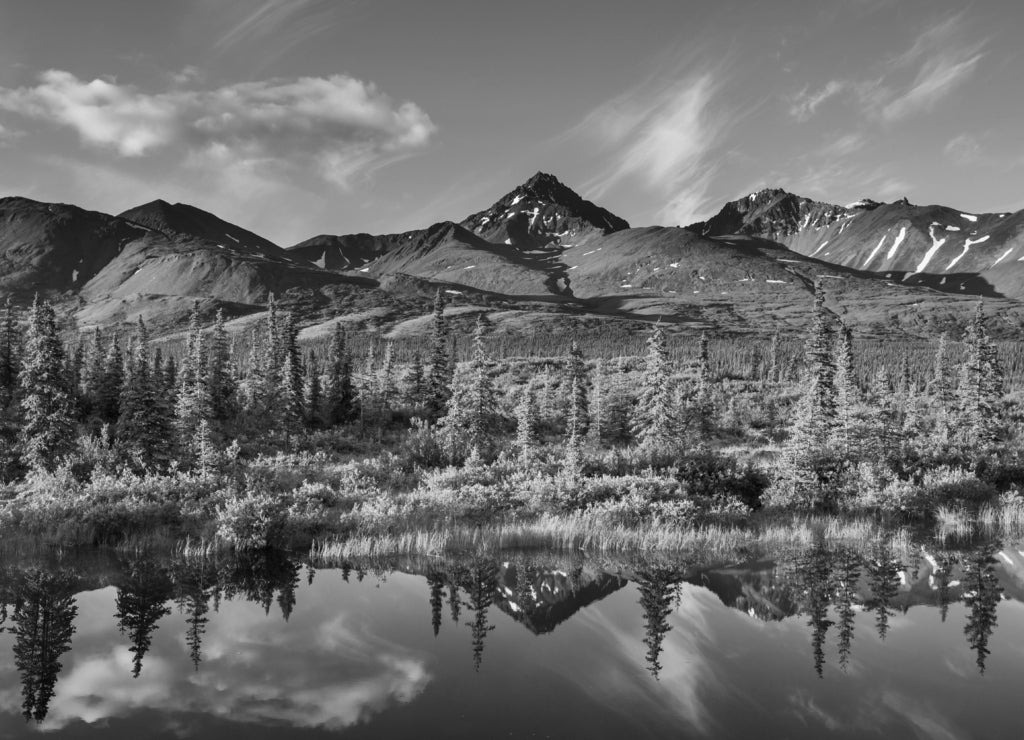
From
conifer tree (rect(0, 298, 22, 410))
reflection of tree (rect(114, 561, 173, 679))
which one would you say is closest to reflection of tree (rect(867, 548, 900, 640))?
reflection of tree (rect(114, 561, 173, 679))

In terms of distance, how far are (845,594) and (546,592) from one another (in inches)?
336

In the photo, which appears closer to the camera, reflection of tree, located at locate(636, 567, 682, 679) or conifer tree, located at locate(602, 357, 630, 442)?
reflection of tree, located at locate(636, 567, 682, 679)

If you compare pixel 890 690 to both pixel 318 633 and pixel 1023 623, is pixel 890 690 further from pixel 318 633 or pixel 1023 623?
pixel 318 633

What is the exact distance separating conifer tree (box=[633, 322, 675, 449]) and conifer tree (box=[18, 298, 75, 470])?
1218 inches

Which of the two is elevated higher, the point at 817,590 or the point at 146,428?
the point at 146,428

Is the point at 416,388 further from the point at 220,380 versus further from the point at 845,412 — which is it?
the point at 845,412

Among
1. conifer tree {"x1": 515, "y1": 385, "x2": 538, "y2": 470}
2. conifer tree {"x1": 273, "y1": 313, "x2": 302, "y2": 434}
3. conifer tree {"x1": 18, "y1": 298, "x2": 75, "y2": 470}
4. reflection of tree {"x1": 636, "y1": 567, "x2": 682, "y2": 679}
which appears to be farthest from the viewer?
conifer tree {"x1": 273, "y1": 313, "x2": 302, "y2": 434}

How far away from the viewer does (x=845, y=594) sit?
19.3 metres

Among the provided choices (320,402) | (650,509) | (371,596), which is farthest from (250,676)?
(320,402)

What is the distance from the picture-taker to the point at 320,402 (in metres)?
63.9

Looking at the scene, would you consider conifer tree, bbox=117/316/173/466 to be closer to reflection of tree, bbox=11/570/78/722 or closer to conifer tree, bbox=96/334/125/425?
reflection of tree, bbox=11/570/78/722

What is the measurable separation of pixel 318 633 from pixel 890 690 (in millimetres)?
12725

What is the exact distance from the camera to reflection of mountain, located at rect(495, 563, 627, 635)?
17891mm

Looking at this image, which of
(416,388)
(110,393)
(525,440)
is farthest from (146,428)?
(416,388)
